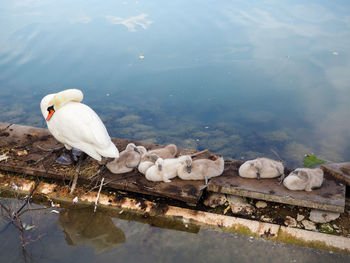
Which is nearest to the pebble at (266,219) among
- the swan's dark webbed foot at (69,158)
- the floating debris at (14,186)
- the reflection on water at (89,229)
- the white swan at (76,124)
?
the reflection on water at (89,229)

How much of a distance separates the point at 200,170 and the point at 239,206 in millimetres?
675

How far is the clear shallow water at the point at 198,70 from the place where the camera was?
24.2 feet

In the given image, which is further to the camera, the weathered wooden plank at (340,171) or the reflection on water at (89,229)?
the weathered wooden plank at (340,171)

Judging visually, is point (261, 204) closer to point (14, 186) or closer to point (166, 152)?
point (166, 152)

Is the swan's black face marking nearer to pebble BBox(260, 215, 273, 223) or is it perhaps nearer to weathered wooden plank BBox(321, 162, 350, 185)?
pebble BBox(260, 215, 273, 223)

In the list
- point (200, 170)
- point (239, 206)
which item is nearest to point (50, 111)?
point (200, 170)

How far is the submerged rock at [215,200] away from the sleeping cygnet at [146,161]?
859 mm

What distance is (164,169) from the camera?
465cm

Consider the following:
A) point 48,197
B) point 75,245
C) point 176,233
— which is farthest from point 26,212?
point 176,233

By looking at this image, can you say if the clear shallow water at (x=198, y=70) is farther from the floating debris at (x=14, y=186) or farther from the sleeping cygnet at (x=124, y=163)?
the floating debris at (x=14, y=186)

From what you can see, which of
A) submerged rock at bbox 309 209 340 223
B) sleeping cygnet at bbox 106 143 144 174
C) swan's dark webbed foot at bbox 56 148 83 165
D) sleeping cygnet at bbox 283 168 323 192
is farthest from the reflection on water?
submerged rock at bbox 309 209 340 223

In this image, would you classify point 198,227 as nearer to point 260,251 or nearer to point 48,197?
point 260,251

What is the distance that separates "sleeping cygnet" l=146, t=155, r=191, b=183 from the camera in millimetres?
4629

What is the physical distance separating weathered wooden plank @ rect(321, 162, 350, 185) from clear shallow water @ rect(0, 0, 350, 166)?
1586mm
